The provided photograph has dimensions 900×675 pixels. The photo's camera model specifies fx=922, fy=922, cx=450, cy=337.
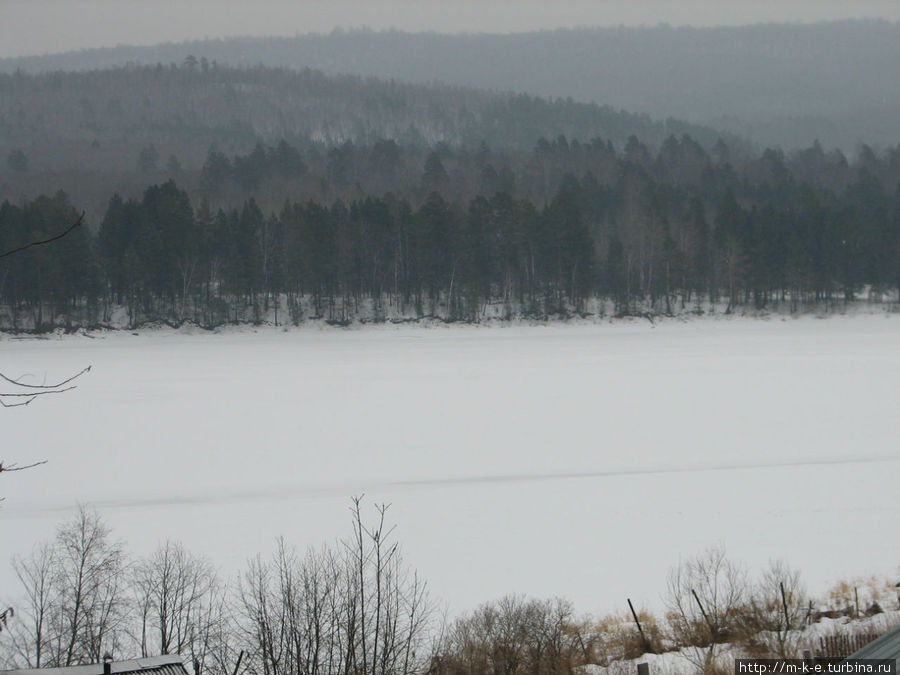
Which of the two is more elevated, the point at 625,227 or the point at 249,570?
→ the point at 625,227

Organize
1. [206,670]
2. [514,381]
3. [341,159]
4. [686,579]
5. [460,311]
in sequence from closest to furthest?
1. [206,670]
2. [686,579]
3. [514,381]
4. [460,311]
5. [341,159]

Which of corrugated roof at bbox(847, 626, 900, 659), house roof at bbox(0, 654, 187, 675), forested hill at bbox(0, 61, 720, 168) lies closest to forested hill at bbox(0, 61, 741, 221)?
forested hill at bbox(0, 61, 720, 168)

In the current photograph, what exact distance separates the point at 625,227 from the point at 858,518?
6843 centimetres

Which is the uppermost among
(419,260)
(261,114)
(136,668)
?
(261,114)

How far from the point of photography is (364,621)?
1245 centimetres

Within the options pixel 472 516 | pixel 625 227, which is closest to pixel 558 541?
pixel 472 516

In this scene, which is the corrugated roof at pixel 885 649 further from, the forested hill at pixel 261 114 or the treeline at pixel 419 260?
the forested hill at pixel 261 114

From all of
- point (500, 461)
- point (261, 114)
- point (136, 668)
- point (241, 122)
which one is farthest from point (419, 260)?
point (261, 114)

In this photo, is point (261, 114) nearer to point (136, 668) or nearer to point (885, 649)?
point (136, 668)

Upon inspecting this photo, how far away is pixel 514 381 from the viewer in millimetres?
38250

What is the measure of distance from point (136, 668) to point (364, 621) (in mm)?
3412

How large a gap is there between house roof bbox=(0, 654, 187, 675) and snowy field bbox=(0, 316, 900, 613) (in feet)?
19.1

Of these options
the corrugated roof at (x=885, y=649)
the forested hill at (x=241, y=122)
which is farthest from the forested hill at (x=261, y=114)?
the corrugated roof at (x=885, y=649)

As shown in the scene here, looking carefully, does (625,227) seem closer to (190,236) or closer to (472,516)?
(190,236)
